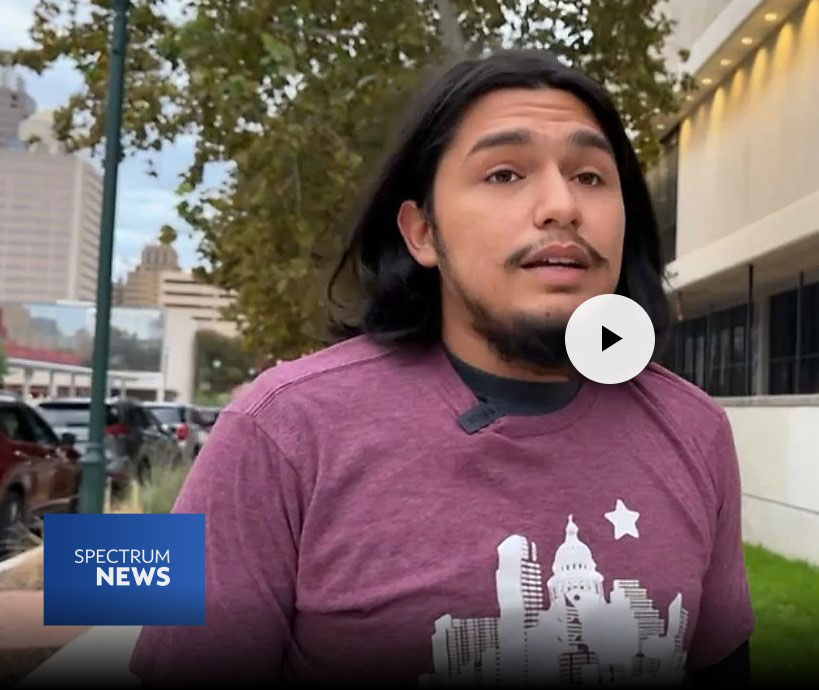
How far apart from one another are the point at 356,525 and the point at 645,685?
32 centimetres

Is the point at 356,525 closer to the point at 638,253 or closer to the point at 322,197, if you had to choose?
the point at 638,253

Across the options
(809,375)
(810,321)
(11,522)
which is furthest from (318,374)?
(810,321)

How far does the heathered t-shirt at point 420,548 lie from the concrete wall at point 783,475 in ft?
19.4

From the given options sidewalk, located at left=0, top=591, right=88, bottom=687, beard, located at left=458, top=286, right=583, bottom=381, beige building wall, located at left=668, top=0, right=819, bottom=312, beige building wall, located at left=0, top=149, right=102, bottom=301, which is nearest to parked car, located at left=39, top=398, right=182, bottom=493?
beige building wall, located at left=0, top=149, right=102, bottom=301

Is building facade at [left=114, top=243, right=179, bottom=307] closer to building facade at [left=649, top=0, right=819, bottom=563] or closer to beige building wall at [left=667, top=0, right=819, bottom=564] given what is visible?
building facade at [left=649, top=0, right=819, bottom=563]

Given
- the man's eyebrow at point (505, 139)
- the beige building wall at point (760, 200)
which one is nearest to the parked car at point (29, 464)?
the man's eyebrow at point (505, 139)

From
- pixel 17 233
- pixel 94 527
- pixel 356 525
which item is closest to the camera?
pixel 356 525

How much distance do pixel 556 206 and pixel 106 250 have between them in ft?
11.3

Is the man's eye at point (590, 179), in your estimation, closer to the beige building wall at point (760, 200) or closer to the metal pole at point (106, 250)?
the metal pole at point (106, 250)

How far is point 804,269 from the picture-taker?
1027cm

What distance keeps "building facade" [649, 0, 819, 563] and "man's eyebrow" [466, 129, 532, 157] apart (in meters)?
5.33

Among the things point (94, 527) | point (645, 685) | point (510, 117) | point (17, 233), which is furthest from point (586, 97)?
point (17, 233)

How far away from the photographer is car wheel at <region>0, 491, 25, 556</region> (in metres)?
4.04

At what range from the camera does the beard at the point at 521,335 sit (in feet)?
3.32
